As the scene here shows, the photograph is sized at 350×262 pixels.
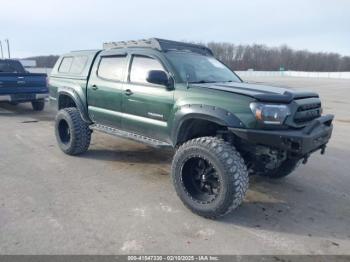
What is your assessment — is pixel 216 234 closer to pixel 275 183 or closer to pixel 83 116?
pixel 275 183

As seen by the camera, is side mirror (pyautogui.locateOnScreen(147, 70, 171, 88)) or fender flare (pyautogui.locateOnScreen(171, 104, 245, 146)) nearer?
fender flare (pyautogui.locateOnScreen(171, 104, 245, 146))

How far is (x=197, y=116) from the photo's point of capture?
400cm

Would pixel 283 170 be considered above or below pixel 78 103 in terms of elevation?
below

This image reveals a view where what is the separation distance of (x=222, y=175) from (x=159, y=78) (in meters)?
1.46

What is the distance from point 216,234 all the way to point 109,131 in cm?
268

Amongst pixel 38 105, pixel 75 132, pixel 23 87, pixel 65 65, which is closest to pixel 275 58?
pixel 38 105

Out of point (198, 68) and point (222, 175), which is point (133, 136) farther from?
point (222, 175)

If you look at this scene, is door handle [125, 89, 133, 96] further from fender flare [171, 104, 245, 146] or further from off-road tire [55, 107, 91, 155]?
off-road tire [55, 107, 91, 155]

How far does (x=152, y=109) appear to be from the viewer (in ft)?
15.1

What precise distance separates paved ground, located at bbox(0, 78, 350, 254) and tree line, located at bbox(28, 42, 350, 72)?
10150 cm

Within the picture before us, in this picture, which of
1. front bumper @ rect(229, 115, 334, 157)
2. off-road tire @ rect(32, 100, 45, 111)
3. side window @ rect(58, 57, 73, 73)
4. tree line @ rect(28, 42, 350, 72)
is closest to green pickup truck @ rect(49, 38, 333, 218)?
front bumper @ rect(229, 115, 334, 157)

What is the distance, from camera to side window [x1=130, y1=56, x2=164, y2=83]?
471cm

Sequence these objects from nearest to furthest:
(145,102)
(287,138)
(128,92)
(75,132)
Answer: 1. (287,138)
2. (145,102)
3. (128,92)
4. (75,132)

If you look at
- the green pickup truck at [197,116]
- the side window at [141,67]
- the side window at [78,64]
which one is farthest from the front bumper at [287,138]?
the side window at [78,64]
